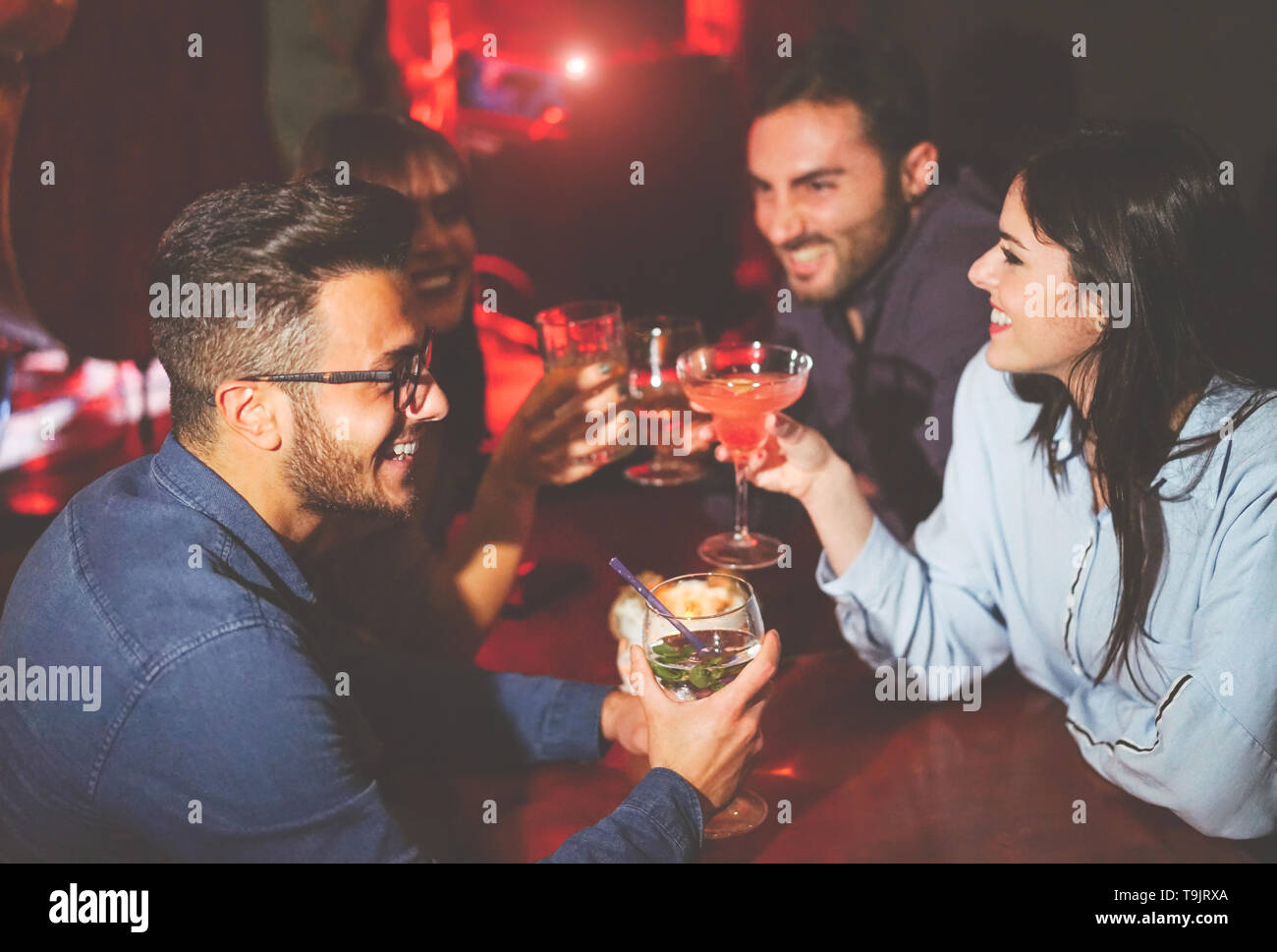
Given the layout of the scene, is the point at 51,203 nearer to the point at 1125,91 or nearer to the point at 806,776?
the point at 806,776

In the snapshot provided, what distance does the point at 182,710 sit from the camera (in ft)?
4.28

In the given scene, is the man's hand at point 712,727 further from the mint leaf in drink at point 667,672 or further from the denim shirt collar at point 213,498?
the denim shirt collar at point 213,498

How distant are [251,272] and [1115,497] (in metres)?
1.37

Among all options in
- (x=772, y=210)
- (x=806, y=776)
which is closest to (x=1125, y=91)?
(x=772, y=210)

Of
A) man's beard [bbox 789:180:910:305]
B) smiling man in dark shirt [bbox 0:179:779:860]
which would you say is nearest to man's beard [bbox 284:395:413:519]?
smiling man in dark shirt [bbox 0:179:779:860]

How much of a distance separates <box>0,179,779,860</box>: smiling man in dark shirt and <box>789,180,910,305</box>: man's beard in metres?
1.76

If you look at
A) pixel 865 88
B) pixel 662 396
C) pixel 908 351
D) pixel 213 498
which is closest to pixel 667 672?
pixel 213 498

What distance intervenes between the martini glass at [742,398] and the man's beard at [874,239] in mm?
979

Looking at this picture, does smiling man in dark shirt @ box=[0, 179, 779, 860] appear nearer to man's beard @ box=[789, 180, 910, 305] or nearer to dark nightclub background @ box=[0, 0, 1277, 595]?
dark nightclub background @ box=[0, 0, 1277, 595]

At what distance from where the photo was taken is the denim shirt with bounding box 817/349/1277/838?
4.98ft

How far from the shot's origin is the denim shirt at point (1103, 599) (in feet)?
4.98

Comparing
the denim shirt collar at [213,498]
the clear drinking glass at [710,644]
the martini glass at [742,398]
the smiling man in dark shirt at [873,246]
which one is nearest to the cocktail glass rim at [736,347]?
the martini glass at [742,398]

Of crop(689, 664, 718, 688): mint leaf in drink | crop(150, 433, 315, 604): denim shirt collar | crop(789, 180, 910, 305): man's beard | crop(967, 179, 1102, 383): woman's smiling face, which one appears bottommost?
crop(689, 664, 718, 688): mint leaf in drink

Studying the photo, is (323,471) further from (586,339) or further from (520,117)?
(520,117)
